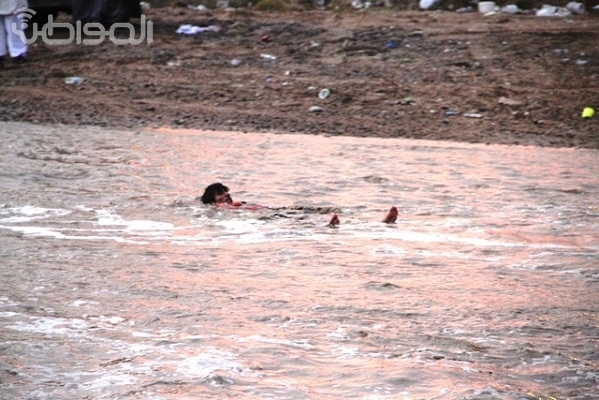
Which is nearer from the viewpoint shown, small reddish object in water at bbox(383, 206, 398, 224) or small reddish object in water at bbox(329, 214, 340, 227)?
small reddish object in water at bbox(329, 214, 340, 227)

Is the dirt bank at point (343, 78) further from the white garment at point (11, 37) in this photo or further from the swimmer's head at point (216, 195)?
the swimmer's head at point (216, 195)

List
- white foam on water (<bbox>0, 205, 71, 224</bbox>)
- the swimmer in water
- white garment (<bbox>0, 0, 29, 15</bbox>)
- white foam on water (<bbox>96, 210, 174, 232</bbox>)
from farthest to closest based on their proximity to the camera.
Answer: white garment (<bbox>0, 0, 29, 15</bbox>)
the swimmer in water
white foam on water (<bbox>0, 205, 71, 224</bbox>)
white foam on water (<bbox>96, 210, 174, 232</bbox>)

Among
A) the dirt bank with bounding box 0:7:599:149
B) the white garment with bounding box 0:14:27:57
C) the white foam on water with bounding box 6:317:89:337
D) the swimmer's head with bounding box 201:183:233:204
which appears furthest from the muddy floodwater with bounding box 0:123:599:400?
the white garment with bounding box 0:14:27:57

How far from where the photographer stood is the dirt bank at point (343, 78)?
8859 mm

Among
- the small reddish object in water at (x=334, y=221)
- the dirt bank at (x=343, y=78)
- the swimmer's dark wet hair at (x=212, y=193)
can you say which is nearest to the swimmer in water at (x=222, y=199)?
the swimmer's dark wet hair at (x=212, y=193)

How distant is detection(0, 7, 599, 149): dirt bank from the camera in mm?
A: 8859

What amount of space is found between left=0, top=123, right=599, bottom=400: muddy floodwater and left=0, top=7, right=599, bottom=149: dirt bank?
135 centimetres

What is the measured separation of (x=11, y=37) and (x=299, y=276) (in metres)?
7.66

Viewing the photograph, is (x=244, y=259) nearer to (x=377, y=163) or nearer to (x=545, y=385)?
(x=545, y=385)

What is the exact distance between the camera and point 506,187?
6.40 metres

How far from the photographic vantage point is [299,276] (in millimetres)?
4379

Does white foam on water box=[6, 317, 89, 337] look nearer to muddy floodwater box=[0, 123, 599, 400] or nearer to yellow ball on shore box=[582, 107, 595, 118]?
muddy floodwater box=[0, 123, 599, 400]

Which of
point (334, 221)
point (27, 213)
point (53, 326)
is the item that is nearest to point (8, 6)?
point (27, 213)

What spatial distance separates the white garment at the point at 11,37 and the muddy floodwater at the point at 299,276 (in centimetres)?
401
